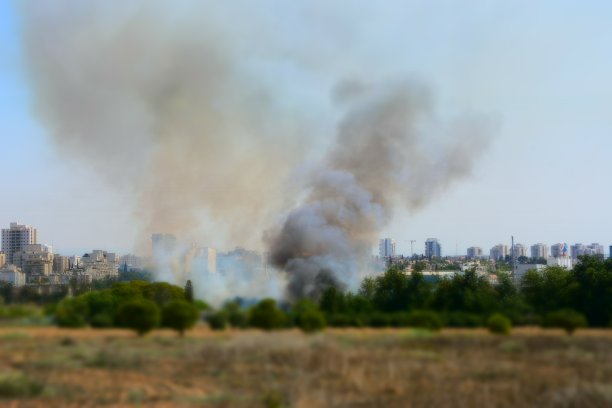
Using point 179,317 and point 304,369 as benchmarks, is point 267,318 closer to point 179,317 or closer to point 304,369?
point 179,317

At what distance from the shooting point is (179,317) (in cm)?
2475

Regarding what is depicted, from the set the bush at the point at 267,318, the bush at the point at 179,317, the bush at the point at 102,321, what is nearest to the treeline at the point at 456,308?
the bush at the point at 267,318

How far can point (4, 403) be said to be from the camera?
19344 mm

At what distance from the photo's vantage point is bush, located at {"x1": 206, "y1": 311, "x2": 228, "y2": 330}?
84.4 ft

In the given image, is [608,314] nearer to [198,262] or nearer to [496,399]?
[496,399]

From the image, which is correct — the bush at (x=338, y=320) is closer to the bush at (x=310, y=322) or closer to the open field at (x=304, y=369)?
the bush at (x=310, y=322)

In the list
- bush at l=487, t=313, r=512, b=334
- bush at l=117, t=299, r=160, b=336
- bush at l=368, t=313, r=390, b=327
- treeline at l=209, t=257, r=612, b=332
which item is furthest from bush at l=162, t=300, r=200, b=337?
bush at l=487, t=313, r=512, b=334

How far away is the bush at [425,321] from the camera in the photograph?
1031 inches

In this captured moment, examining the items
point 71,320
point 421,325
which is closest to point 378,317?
point 421,325

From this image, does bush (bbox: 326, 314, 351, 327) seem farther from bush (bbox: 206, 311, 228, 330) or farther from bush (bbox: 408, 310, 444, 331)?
bush (bbox: 206, 311, 228, 330)

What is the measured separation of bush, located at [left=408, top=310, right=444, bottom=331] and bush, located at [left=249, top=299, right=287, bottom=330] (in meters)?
5.11

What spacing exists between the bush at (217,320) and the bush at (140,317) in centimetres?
208

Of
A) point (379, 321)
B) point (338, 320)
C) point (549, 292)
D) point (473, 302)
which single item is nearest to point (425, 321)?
point (379, 321)

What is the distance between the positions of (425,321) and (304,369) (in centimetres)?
728
